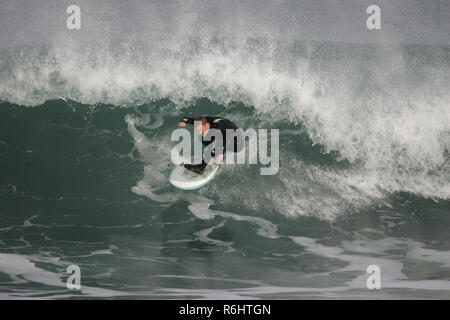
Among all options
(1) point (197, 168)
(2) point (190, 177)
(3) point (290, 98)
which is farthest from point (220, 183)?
(3) point (290, 98)

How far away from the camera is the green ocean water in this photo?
20.0 feet

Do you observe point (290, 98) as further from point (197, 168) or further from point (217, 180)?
point (197, 168)

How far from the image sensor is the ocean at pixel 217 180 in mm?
6102

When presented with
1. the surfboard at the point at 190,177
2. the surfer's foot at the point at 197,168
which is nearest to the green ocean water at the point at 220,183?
the surfboard at the point at 190,177

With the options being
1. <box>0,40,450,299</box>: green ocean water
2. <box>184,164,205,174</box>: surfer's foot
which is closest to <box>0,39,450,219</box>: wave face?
<box>0,40,450,299</box>: green ocean water

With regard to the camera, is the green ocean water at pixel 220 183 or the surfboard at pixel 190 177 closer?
the green ocean water at pixel 220 183

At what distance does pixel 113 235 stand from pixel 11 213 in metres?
2.01

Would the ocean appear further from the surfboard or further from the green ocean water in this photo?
the surfboard

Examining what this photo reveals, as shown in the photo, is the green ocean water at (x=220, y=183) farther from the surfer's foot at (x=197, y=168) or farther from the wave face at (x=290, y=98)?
the surfer's foot at (x=197, y=168)

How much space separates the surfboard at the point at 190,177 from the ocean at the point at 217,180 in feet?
1.18

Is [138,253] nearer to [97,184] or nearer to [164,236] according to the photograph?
[164,236]

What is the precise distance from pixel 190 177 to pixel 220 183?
0.92 m

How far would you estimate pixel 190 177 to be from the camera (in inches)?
277
